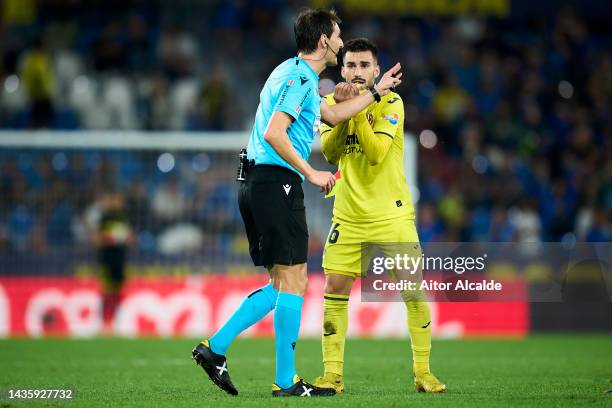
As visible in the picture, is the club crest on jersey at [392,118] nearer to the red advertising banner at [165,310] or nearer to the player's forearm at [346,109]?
the player's forearm at [346,109]

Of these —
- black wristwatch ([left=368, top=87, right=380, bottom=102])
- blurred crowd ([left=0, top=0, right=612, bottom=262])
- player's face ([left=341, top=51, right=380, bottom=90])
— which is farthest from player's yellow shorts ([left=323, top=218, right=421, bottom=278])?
blurred crowd ([left=0, top=0, right=612, bottom=262])

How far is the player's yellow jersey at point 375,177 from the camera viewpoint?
23.0 feet

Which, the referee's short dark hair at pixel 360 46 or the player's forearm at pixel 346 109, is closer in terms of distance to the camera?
the player's forearm at pixel 346 109

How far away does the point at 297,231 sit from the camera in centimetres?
646

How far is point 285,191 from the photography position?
6.49 m

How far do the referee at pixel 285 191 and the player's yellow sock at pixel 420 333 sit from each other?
26.2 inches

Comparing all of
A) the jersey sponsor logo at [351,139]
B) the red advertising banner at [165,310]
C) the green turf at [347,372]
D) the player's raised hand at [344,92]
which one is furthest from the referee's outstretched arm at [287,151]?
the red advertising banner at [165,310]

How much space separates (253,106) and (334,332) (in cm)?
1065

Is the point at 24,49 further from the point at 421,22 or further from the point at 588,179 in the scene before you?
the point at 588,179

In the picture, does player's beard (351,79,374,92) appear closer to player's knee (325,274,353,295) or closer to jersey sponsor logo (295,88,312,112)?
jersey sponsor logo (295,88,312,112)

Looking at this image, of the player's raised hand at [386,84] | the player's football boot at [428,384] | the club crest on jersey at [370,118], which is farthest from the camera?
the club crest on jersey at [370,118]

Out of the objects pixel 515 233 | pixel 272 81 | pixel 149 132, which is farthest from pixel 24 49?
pixel 272 81

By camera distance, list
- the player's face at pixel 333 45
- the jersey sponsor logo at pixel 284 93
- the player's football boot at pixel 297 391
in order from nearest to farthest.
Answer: the jersey sponsor logo at pixel 284 93 → the player's football boot at pixel 297 391 → the player's face at pixel 333 45

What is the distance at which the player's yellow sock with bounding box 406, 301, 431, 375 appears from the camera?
6945 mm
